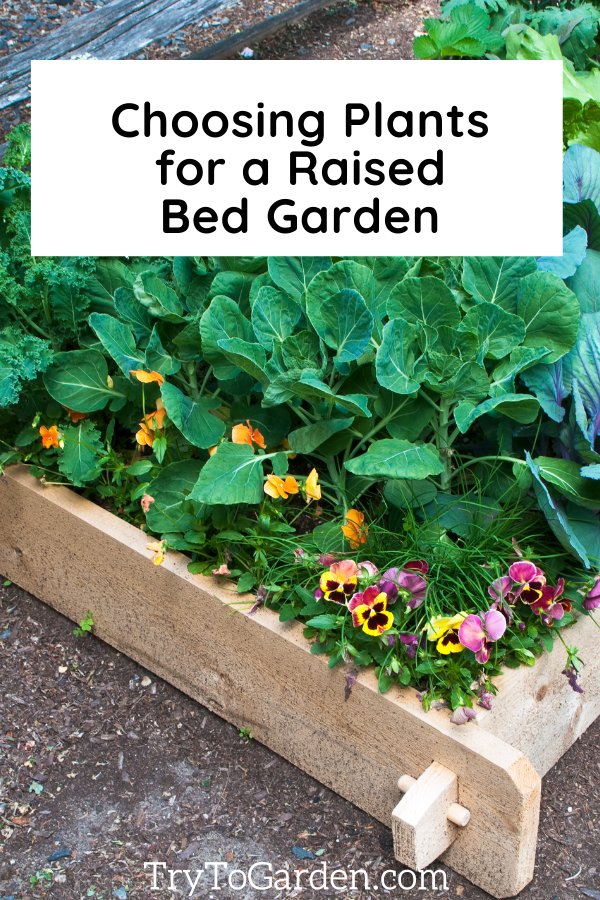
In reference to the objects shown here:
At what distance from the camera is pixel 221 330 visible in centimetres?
167

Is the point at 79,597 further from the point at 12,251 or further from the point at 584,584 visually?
the point at 584,584

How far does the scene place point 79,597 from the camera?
207 centimetres

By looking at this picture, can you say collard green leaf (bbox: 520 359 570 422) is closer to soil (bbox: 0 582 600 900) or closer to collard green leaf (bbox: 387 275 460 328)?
collard green leaf (bbox: 387 275 460 328)

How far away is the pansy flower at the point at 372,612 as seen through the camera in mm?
1464

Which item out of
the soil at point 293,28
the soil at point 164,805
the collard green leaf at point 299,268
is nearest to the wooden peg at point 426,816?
the soil at point 164,805

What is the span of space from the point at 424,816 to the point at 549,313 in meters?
0.97

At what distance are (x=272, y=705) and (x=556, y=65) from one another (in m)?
1.65

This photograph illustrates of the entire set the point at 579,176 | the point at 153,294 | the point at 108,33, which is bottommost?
the point at 153,294

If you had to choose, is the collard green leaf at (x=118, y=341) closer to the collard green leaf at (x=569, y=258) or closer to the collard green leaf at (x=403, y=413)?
the collard green leaf at (x=403, y=413)

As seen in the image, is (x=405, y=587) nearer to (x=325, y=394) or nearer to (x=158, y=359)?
(x=325, y=394)

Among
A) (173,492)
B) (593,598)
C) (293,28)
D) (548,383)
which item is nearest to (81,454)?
(173,492)

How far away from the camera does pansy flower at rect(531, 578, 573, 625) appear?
5.02ft

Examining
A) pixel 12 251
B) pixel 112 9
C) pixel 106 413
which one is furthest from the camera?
pixel 112 9

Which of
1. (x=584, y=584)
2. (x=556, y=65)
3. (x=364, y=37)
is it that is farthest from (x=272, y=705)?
(x=364, y=37)
